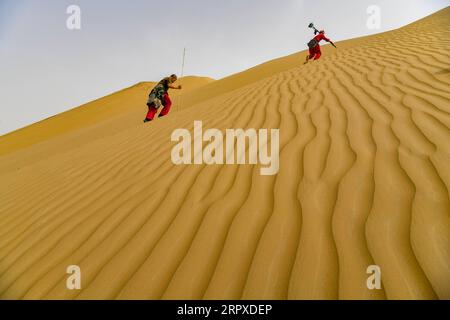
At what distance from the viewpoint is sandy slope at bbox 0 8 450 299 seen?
5.36ft

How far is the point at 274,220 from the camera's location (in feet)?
6.89

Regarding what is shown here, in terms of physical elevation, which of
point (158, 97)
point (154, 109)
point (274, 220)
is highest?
point (158, 97)

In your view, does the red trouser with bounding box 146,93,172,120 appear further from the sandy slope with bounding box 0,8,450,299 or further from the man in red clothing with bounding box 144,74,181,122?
the sandy slope with bounding box 0,8,450,299

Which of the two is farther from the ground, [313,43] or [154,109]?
[313,43]

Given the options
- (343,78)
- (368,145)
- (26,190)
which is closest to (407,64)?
(343,78)

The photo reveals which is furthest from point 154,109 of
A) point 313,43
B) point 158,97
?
point 313,43

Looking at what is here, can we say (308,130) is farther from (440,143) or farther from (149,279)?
(149,279)

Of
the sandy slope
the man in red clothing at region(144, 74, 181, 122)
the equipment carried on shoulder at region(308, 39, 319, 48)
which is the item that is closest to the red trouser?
the man in red clothing at region(144, 74, 181, 122)

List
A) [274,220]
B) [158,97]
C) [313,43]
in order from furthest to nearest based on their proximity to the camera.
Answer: [313,43], [158,97], [274,220]

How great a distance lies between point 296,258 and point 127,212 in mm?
1481

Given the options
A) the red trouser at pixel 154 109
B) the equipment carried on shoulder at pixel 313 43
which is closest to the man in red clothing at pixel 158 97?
the red trouser at pixel 154 109

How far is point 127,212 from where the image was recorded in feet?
8.83

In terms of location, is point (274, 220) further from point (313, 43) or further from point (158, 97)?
point (313, 43)

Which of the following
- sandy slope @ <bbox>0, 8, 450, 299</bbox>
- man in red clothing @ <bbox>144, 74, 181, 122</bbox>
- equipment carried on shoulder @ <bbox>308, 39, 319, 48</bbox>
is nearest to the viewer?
sandy slope @ <bbox>0, 8, 450, 299</bbox>
